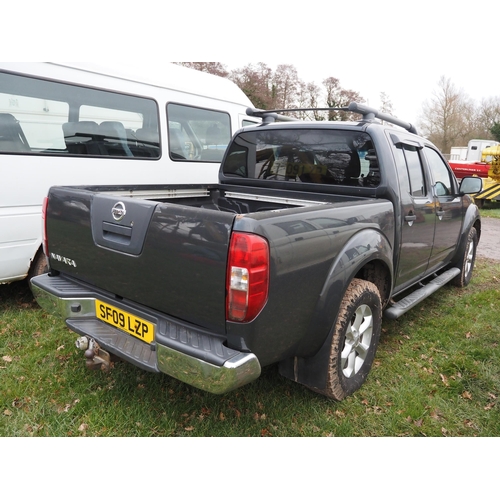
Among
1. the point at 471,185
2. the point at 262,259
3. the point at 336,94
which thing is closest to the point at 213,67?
the point at 336,94

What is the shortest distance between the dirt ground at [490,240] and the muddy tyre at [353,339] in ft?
18.0

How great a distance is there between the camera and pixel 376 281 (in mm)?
3236

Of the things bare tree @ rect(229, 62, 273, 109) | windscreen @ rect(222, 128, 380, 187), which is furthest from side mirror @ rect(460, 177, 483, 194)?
bare tree @ rect(229, 62, 273, 109)

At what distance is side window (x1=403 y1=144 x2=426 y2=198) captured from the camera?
11.8 feet

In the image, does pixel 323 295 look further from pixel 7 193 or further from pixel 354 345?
pixel 7 193

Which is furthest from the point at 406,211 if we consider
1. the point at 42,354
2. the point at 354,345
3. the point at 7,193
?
the point at 7,193

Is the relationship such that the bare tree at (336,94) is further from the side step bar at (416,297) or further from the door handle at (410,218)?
the door handle at (410,218)

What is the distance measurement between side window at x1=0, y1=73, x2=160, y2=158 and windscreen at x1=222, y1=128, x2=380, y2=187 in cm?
175

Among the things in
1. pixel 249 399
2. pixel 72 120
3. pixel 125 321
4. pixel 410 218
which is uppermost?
pixel 72 120

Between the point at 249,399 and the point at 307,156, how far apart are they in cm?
200

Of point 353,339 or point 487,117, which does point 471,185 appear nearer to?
point 353,339

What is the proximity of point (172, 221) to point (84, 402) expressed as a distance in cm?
152

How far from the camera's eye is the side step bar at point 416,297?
3.42 m

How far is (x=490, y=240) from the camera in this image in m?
9.22
